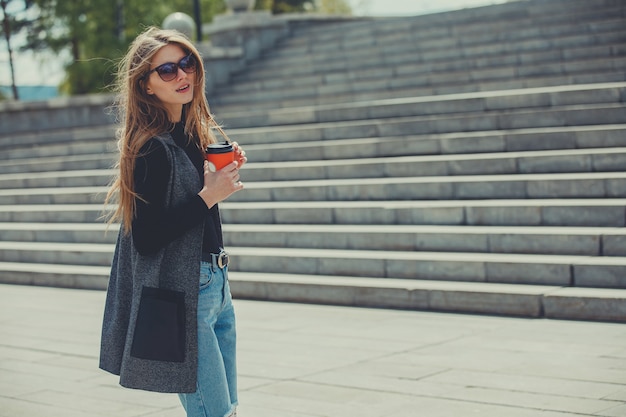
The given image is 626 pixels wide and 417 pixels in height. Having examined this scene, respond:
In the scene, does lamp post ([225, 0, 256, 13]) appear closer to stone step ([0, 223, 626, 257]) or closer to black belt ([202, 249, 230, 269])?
stone step ([0, 223, 626, 257])

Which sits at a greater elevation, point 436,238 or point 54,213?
point 54,213

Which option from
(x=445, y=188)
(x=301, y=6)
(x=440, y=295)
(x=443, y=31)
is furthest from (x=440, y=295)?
(x=301, y=6)

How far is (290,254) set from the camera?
31.8 feet

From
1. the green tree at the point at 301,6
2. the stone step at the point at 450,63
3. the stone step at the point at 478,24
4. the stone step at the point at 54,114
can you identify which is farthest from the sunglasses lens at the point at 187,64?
the green tree at the point at 301,6

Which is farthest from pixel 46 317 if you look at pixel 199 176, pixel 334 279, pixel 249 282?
pixel 199 176

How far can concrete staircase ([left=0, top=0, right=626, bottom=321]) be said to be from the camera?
8391mm

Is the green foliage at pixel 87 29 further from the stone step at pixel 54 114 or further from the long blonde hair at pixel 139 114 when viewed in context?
the long blonde hair at pixel 139 114

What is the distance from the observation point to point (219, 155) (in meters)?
3.41

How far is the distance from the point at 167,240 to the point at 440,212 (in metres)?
6.43

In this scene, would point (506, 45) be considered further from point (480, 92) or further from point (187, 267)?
point (187, 267)

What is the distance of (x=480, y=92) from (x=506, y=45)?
2107 millimetres

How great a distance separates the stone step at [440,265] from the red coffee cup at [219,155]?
4962 mm

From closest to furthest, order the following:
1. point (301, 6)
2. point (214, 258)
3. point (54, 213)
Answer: point (214, 258) < point (54, 213) < point (301, 6)

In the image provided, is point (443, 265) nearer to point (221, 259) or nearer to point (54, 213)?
point (221, 259)
